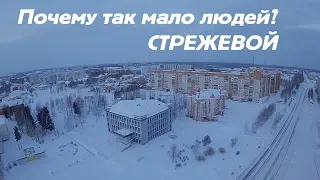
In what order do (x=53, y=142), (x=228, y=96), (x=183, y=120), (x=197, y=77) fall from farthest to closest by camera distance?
(x=197, y=77) → (x=228, y=96) → (x=183, y=120) → (x=53, y=142)

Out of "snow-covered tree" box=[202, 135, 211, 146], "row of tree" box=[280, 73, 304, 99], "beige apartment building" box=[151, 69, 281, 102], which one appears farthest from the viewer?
"row of tree" box=[280, 73, 304, 99]

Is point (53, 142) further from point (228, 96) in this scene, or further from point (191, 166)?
point (228, 96)

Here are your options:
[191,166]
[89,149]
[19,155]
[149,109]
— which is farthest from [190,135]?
[19,155]

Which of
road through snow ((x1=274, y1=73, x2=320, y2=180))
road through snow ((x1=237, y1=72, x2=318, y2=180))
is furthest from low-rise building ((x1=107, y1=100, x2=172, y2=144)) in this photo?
road through snow ((x1=274, y1=73, x2=320, y2=180))

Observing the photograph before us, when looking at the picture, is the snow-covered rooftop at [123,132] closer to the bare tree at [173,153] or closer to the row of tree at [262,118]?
the bare tree at [173,153]

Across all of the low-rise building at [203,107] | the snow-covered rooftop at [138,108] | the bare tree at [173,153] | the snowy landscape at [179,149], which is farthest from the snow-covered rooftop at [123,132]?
the low-rise building at [203,107]

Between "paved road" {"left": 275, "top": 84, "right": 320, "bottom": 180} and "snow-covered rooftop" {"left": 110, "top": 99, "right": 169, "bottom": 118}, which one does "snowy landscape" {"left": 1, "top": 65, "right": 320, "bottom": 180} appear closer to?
"paved road" {"left": 275, "top": 84, "right": 320, "bottom": 180}
